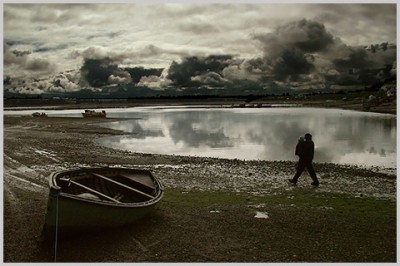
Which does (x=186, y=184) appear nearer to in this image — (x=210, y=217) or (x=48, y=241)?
(x=210, y=217)

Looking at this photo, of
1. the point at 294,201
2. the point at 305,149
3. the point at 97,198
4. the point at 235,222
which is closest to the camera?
the point at 97,198

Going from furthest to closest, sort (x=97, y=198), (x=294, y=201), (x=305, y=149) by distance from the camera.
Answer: (x=305, y=149) → (x=294, y=201) → (x=97, y=198)

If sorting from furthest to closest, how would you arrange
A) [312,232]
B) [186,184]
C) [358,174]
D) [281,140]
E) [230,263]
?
[281,140]
[358,174]
[186,184]
[312,232]
[230,263]

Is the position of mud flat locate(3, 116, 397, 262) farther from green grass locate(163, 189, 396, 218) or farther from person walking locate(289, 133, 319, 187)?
person walking locate(289, 133, 319, 187)

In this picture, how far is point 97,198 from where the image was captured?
9227mm

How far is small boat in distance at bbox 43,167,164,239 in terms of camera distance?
803 cm

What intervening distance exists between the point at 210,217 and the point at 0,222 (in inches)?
192

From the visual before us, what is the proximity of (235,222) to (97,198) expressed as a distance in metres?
3.34

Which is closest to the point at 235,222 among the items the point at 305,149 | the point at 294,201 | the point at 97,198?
the point at 294,201

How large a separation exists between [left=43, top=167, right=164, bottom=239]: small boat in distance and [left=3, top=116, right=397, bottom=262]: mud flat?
1.36 ft

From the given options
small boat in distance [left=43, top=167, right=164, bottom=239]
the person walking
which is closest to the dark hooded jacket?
the person walking

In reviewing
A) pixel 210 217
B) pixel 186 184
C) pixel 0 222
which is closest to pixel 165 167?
pixel 186 184

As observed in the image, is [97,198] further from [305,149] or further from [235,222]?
[305,149]

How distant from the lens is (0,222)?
29.8ft
